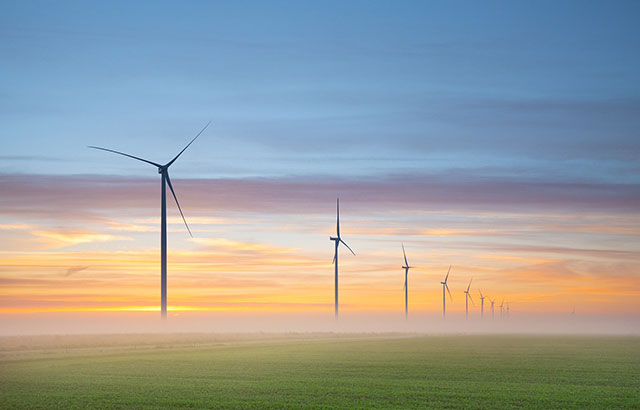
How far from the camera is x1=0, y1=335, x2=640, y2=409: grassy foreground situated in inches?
1422

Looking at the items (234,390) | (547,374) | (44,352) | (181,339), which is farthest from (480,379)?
(181,339)

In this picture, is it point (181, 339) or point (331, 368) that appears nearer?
point (331, 368)

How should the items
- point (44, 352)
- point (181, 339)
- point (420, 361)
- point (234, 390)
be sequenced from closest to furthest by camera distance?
point (234, 390)
point (420, 361)
point (44, 352)
point (181, 339)

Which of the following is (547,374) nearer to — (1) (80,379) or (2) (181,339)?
(1) (80,379)

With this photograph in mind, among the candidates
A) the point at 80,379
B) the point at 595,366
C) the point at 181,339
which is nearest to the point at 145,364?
the point at 80,379

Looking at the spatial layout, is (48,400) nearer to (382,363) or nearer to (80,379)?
(80,379)

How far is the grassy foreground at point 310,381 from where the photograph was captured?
36.1 m

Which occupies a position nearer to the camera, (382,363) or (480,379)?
(480,379)

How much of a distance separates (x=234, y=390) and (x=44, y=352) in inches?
1605

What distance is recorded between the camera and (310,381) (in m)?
45.9

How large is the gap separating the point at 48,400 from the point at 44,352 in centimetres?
4207

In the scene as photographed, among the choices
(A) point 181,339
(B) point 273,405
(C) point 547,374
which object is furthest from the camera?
(A) point 181,339

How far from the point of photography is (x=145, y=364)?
5881 centimetres

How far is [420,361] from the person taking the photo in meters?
64.8
